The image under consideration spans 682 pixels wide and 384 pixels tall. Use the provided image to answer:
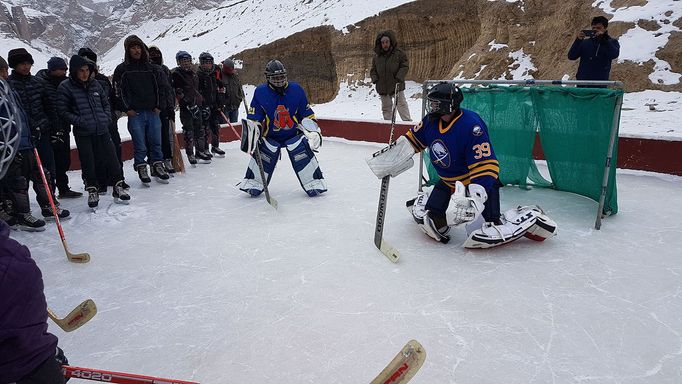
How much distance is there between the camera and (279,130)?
4.67 m

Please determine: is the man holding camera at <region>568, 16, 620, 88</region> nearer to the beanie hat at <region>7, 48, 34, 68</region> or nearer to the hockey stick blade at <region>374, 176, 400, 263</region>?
the hockey stick blade at <region>374, 176, 400, 263</region>

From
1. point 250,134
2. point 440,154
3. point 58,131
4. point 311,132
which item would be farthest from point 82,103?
point 440,154

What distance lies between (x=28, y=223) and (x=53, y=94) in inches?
46.7

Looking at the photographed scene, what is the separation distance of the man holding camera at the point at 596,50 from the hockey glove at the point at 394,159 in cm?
289

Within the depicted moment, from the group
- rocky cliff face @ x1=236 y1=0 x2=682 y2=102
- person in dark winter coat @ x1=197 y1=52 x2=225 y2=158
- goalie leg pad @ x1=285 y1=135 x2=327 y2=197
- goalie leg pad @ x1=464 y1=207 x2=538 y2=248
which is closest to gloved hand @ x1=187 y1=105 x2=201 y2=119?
person in dark winter coat @ x1=197 y1=52 x2=225 y2=158

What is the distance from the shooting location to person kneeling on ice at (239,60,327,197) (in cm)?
450

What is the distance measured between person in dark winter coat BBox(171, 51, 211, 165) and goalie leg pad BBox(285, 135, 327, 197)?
2029 millimetres

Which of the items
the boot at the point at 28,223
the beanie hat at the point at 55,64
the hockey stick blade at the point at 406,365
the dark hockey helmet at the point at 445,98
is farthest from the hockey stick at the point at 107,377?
the beanie hat at the point at 55,64

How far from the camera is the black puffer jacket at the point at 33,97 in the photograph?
402cm

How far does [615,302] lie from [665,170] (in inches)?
122

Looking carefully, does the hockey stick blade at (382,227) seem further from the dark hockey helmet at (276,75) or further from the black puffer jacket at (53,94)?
the black puffer jacket at (53,94)

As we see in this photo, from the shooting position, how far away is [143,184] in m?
5.35

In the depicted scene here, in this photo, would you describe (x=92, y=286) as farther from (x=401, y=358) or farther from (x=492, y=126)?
(x=492, y=126)

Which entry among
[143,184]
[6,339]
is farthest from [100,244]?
[6,339]
